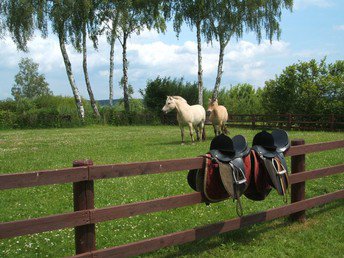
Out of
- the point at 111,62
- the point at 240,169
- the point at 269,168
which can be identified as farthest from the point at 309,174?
the point at 111,62

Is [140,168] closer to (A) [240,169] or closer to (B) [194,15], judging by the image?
(A) [240,169]

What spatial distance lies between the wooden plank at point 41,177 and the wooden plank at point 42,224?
0.99 ft

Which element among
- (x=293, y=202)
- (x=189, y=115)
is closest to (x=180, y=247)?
(x=293, y=202)

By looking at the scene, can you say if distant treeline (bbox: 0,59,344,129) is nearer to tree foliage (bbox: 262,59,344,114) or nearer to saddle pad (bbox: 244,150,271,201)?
tree foliage (bbox: 262,59,344,114)

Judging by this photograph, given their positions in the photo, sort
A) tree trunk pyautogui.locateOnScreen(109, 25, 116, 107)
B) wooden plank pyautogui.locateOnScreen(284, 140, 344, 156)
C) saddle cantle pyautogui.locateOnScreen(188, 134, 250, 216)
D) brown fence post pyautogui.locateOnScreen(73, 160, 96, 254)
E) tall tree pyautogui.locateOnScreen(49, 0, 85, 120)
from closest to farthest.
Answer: brown fence post pyautogui.locateOnScreen(73, 160, 96, 254)
saddle cantle pyautogui.locateOnScreen(188, 134, 250, 216)
wooden plank pyautogui.locateOnScreen(284, 140, 344, 156)
tall tree pyautogui.locateOnScreen(49, 0, 85, 120)
tree trunk pyautogui.locateOnScreen(109, 25, 116, 107)

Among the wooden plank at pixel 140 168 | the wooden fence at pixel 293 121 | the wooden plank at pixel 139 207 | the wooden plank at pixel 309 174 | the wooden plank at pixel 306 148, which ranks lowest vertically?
the wooden fence at pixel 293 121

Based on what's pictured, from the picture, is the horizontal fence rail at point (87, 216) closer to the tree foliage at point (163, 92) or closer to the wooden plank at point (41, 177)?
the wooden plank at point (41, 177)

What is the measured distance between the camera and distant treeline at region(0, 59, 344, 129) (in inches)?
1104

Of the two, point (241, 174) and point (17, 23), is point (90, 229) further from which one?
point (17, 23)

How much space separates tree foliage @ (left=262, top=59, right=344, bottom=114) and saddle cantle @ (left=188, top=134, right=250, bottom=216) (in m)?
24.9

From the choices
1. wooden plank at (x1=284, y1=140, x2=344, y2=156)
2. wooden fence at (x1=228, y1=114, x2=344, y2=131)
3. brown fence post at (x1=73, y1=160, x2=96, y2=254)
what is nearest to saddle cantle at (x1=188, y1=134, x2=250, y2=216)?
wooden plank at (x1=284, y1=140, x2=344, y2=156)

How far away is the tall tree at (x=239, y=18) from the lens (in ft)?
91.4

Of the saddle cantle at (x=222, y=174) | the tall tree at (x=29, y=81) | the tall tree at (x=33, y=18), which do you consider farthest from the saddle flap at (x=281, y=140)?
the tall tree at (x=29, y=81)

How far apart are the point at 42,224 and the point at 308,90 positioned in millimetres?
27819
